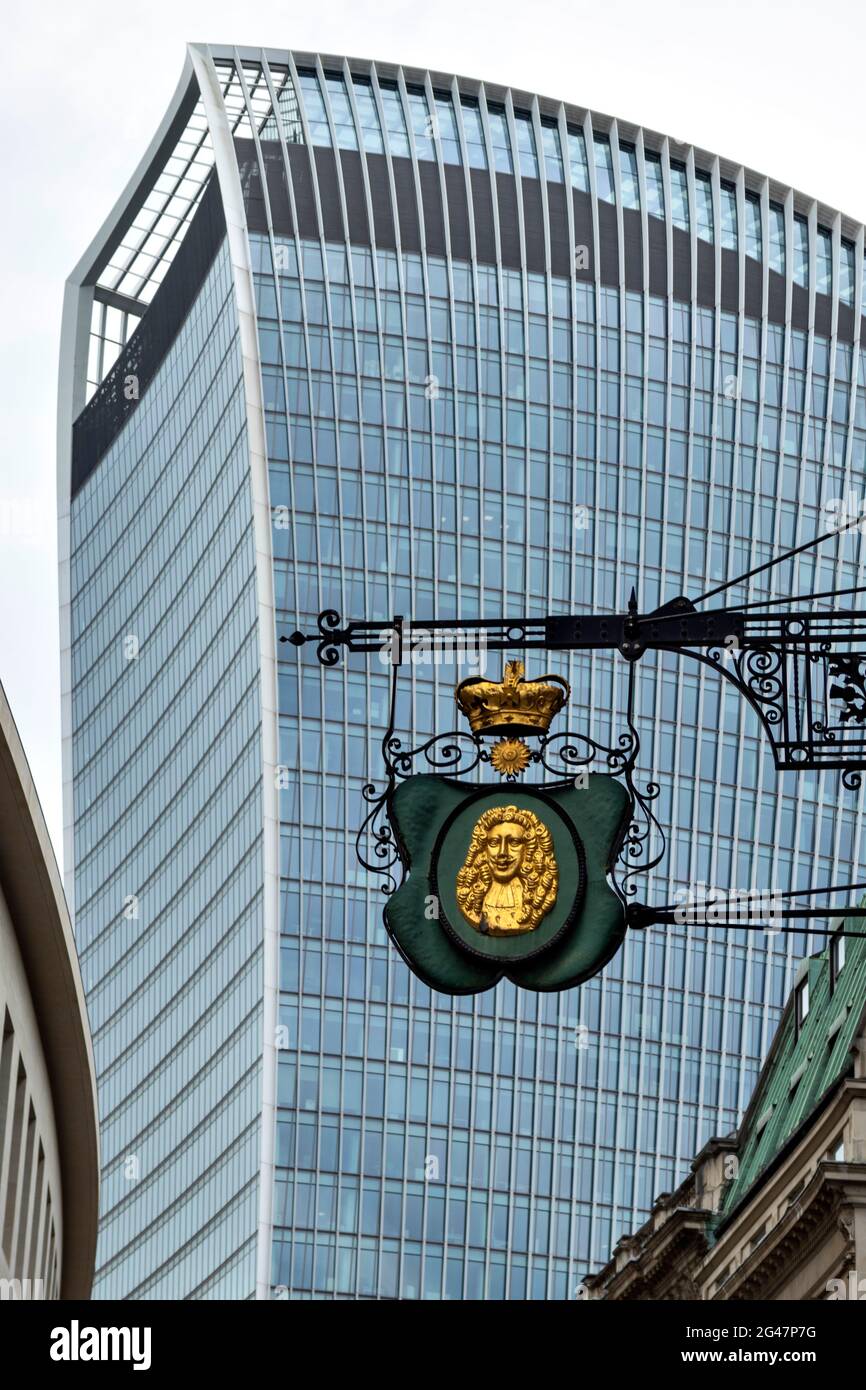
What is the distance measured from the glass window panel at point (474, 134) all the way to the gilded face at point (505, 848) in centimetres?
10231

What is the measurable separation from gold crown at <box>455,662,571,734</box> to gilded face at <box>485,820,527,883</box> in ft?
A: 1.75

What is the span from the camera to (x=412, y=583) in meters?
109

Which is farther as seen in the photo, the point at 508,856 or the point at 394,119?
the point at 394,119

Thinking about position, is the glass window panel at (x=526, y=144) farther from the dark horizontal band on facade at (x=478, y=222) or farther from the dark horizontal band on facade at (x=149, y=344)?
the dark horizontal band on facade at (x=149, y=344)

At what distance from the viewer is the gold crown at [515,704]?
1362cm

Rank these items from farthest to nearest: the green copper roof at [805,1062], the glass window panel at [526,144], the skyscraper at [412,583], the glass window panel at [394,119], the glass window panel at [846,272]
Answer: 1. the glass window panel at [846,272]
2. the glass window panel at [526,144]
3. the glass window panel at [394,119]
4. the skyscraper at [412,583]
5. the green copper roof at [805,1062]

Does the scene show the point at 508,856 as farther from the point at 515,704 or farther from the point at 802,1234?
the point at 802,1234

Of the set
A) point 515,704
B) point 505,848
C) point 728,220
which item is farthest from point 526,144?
point 505,848

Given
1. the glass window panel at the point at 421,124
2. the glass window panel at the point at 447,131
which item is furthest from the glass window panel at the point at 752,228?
the glass window panel at the point at 421,124

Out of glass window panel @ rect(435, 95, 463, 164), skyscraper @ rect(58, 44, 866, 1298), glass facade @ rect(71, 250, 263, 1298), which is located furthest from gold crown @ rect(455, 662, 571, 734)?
glass window panel @ rect(435, 95, 463, 164)

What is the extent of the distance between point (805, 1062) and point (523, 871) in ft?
130

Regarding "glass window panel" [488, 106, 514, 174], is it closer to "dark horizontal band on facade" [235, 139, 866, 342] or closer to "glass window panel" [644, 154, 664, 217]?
"dark horizontal band on facade" [235, 139, 866, 342]

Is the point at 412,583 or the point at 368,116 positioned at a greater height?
the point at 368,116
